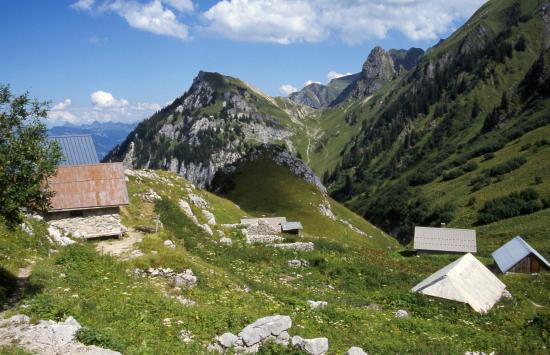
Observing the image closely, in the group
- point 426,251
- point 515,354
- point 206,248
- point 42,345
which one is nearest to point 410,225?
point 426,251

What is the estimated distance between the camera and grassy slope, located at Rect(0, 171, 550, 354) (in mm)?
18375

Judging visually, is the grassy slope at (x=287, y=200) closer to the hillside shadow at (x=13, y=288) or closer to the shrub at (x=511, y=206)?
the shrub at (x=511, y=206)

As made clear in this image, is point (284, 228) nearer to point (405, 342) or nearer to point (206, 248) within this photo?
point (206, 248)

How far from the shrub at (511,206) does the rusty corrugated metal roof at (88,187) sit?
11206 centimetres

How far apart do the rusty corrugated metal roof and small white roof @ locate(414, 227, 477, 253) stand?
48433 mm

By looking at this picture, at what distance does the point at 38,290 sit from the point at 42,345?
602 cm

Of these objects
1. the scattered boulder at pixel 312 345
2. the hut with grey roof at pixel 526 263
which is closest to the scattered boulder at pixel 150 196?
the scattered boulder at pixel 312 345

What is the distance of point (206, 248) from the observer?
1446 inches

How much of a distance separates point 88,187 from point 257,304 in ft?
55.7

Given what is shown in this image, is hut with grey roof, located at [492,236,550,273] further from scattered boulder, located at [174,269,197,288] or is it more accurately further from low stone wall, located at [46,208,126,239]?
low stone wall, located at [46,208,126,239]

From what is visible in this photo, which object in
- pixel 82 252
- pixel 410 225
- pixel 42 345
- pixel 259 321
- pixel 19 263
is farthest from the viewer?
pixel 410 225

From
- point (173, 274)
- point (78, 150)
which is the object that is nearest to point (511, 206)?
point (78, 150)

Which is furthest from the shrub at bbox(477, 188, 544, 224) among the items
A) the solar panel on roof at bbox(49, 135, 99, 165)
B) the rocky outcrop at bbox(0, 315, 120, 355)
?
the rocky outcrop at bbox(0, 315, 120, 355)

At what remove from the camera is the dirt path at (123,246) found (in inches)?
1115
